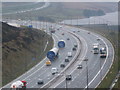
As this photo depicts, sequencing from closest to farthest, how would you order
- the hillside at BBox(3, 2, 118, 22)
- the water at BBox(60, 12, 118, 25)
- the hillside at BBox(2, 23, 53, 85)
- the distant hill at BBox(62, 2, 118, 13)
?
the hillside at BBox(2, 23, 53, 85) < the water at BBox(60, 12, 118, 25) < the hillside at BBox(3, 2, 118, 22) < the distant hill at BBox(62, 2, 118, 13)

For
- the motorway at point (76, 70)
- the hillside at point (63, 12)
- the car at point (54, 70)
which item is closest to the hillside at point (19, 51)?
the motorway at point (76, 70)

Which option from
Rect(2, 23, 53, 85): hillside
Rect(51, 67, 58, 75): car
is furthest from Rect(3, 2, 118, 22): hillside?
Rect(51, 67, 58, 75): car

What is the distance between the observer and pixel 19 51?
40.8 m

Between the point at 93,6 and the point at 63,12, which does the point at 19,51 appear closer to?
the point at 63,12

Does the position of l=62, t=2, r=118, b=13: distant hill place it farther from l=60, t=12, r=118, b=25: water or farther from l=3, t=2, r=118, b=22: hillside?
l=60, t=12, r=118, b=25: water

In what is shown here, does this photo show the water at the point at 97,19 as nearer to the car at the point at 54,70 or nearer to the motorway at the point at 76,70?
the motorway at the point at 76,70

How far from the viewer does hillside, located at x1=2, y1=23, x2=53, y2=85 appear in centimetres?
3442

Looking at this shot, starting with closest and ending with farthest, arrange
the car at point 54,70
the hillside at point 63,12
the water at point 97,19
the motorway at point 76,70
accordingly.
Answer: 1. the motorway at point 76,70
2. the car at point 54,70
3. the water at point 97,19
4. the hillside at point 63,12

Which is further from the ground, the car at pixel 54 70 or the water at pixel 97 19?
the car at pixel 54 70

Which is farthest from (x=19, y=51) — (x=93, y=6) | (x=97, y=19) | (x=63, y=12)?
(x=93, y=6)

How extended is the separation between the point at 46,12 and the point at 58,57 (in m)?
52.0

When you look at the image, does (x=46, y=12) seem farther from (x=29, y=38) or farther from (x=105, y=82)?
(x=105, y=82)

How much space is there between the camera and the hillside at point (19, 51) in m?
34.4

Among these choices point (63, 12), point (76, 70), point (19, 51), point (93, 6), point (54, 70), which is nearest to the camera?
point (54, 70)
